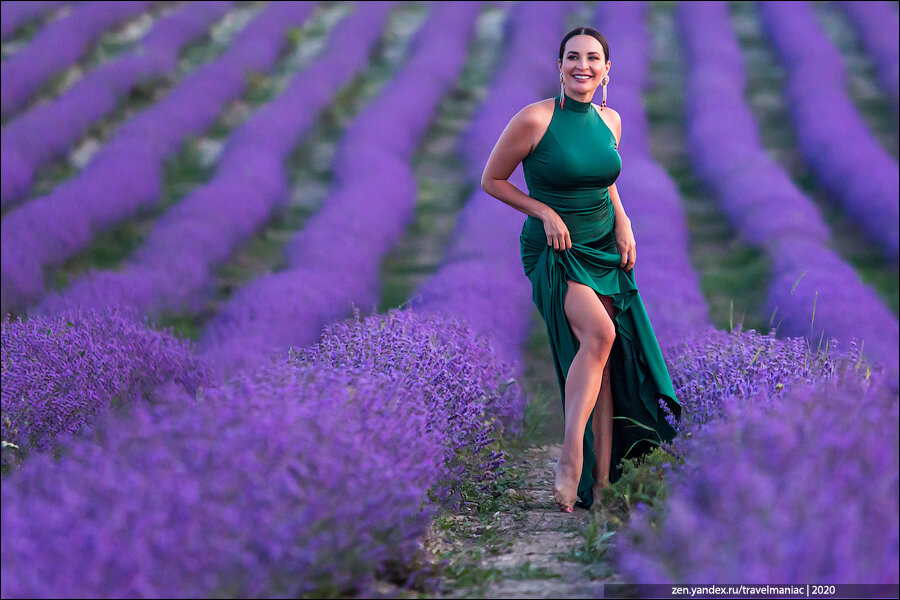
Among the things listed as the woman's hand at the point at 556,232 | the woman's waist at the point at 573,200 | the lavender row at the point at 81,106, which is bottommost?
the woman's hand at the point at 556,232

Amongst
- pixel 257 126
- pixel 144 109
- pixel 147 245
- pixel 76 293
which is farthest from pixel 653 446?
pixel 144 109

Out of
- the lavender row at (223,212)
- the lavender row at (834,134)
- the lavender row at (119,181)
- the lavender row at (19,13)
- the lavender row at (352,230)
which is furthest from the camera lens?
the lavender row at (19,13)

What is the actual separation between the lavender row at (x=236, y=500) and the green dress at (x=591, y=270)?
2.09 feet

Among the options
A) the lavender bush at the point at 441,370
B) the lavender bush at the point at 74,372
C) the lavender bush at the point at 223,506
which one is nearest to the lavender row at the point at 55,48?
the lavender bush at the point at 74,372

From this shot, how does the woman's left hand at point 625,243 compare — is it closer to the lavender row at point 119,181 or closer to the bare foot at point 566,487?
the bare foot at point 566,487

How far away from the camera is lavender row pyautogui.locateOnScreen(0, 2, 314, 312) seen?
5543mm

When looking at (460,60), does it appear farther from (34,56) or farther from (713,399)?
(713,399)

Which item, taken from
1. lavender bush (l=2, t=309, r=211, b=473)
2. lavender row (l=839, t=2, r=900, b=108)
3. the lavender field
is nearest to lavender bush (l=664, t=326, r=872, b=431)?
the lavender field

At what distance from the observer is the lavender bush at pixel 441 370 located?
2738 mm

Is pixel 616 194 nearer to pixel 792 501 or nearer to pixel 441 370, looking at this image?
pixel 441 370

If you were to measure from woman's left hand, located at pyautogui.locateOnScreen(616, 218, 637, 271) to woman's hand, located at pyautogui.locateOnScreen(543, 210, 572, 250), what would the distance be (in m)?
0.22

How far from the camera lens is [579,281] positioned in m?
2.67

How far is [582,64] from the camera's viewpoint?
2.62 meters

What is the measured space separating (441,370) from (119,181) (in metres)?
5.00
